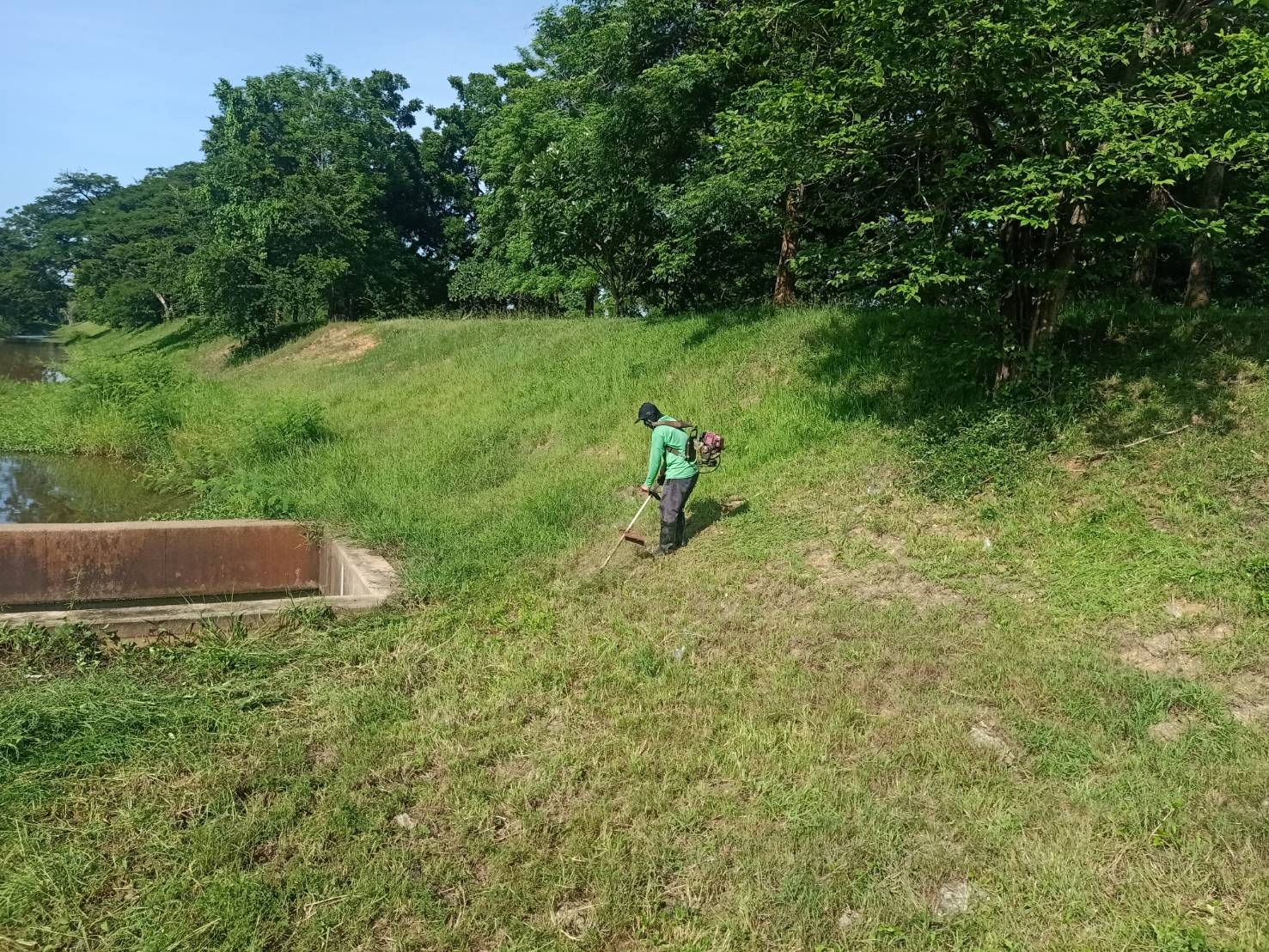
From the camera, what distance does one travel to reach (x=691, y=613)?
646 cm

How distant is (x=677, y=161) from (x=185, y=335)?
109 ft

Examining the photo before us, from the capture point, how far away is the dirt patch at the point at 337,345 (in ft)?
78.9

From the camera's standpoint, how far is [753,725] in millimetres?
4867

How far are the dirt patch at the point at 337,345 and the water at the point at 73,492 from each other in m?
8.92

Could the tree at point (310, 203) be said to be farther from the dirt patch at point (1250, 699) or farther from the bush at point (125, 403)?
the dirt patch at point (1250, 699)

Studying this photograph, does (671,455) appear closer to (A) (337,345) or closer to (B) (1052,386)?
(B) (1052,386)

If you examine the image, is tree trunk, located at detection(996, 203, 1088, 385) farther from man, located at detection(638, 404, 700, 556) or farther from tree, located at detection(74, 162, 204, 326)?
tree, located at detection(74, 162, 204, 326)

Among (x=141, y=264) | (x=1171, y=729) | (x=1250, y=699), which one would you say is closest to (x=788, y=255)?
(x=1250, y=699)

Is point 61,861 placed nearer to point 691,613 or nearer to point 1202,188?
point 691,613

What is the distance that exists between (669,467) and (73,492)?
441 inches

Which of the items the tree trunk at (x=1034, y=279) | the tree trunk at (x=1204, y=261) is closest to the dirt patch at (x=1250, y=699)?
the tree trunk at (x=1034, y=279)

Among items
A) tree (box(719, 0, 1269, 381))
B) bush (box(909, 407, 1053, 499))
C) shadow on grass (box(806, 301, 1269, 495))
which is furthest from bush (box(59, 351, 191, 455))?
bush (box(909, 407, 1053, 499))

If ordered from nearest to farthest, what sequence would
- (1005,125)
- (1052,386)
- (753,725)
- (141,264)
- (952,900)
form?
(952,900) < (753,725) < (1005,125) < (1052,386) < (141,264)

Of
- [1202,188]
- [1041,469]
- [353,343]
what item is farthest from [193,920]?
[353,343]
